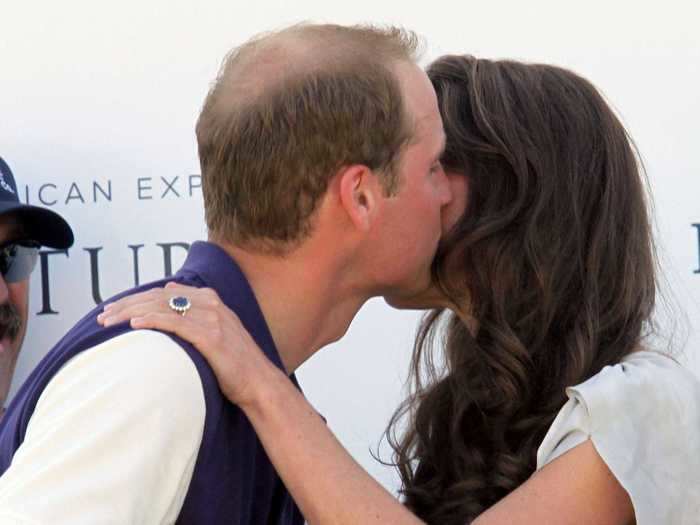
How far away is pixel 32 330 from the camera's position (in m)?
2.33

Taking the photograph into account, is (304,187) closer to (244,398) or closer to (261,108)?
(261,108)

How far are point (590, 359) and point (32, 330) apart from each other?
100cm

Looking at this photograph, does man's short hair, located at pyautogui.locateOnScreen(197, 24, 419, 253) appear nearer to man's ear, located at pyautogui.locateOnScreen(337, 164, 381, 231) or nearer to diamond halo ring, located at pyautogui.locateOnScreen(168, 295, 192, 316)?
man's ear, located at pyautogui.locateOnScreen(337, 164, 381, 231)

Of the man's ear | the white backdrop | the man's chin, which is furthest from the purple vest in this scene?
the white backdrop

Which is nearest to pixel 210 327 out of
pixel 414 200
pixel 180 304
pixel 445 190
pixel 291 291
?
pixel 180 304

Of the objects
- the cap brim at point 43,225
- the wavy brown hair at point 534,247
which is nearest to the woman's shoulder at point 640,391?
the wavy brown hair at point 534,247

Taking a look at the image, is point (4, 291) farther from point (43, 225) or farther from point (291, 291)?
point (291, 291)

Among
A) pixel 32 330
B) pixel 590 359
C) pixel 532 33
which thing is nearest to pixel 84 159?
pixel 32 330

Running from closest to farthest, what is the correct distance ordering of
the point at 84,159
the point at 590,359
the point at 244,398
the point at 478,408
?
the point at 244,398
the point at 590,359
the point at 478,408
the point at 84,159

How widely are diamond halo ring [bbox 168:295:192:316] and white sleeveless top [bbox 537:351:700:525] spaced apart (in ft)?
1.58

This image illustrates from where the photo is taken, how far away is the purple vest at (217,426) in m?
1.39

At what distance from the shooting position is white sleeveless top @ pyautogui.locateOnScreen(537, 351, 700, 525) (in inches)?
62.8

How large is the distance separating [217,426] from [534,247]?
582 mm

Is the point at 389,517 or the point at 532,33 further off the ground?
the point at 532,33
